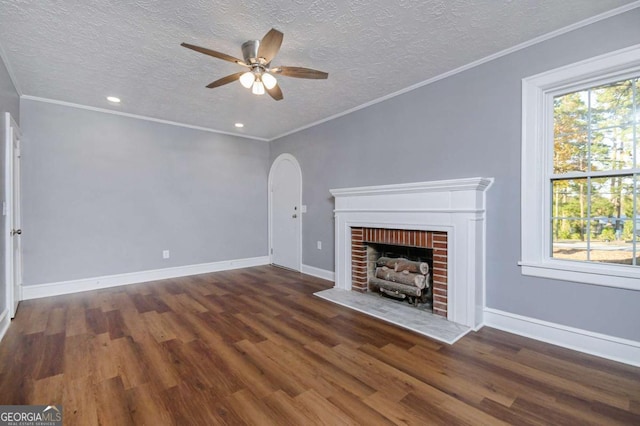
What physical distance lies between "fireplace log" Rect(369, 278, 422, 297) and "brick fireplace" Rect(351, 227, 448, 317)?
0.20 m

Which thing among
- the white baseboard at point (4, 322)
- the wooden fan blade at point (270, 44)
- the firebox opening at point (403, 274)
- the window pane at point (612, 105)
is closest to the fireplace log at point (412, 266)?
the firebox opening at point (403, 274)

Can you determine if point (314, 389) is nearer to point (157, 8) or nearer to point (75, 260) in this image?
point (157, 8)

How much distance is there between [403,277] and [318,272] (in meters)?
1.73

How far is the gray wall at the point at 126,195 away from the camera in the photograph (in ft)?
12.1

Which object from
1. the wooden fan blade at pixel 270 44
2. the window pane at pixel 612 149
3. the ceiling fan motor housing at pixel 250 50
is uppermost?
the ceiling fan motor housing at pixel 250 50

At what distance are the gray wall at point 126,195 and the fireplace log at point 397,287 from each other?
280 cm

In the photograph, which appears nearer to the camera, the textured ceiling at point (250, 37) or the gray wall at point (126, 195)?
the textured ceiling at point (250, 37)

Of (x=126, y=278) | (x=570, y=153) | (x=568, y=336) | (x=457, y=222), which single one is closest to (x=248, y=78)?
(x=457, y=222)

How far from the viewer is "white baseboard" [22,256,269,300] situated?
3.68 m

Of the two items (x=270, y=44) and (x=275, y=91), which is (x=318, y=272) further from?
(x=270, y=44)

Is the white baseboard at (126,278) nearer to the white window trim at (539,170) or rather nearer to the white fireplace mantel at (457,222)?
the white fireplace mantel at (457,222)

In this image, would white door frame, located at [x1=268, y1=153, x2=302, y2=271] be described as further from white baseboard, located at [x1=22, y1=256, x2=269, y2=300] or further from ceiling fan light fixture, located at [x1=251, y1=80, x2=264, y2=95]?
ceiling fan light fixture, located at [x1=251, y1=80, x2=264, y2=95]

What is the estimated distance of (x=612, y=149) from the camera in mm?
2217
